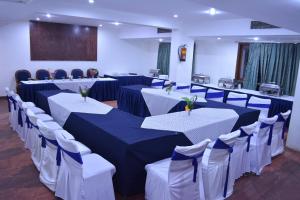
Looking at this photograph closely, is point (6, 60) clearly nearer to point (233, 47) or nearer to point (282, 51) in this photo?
point (233, 47)

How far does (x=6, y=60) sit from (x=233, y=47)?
679 cm

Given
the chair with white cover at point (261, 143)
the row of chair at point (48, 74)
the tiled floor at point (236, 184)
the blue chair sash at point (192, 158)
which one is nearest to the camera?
the blue chair sash at point (192, 158)

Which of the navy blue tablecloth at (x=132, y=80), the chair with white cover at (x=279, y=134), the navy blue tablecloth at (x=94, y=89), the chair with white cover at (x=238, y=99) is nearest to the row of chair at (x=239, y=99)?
the chair with white cover at (x=238, y=99)

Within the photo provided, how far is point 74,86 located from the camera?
6434 mm

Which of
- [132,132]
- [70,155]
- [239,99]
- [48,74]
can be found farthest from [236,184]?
[48,74]

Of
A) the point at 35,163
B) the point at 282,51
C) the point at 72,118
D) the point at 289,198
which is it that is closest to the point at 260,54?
the point at 282,51

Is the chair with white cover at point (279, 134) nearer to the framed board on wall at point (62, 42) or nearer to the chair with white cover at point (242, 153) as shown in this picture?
the chair with white cover at point (242, 153)

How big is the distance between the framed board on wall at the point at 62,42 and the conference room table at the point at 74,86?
1.90 m

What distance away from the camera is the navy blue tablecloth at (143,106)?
3.78 meters

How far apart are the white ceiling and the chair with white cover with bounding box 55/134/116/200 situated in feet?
6.07

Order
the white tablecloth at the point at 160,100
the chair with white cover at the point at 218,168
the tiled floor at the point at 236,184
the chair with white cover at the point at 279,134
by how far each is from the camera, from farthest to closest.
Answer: the white tablecloth at the point at 160,100 → the chair with white cover at the point at 279,134 → the tiled floor at the point at 236,184 → the chair with white cover at the point at 218,168

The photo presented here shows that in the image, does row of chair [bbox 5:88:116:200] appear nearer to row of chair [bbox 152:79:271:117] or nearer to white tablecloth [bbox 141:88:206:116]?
white tablecloth [bbox 141:88:206:116]

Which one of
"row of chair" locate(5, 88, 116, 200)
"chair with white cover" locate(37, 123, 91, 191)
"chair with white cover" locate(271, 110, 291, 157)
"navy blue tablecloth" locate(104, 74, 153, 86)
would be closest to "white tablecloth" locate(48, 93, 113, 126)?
"row of chair" locate(5, 88, 116, 200)

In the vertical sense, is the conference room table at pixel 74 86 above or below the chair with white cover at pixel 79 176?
above
